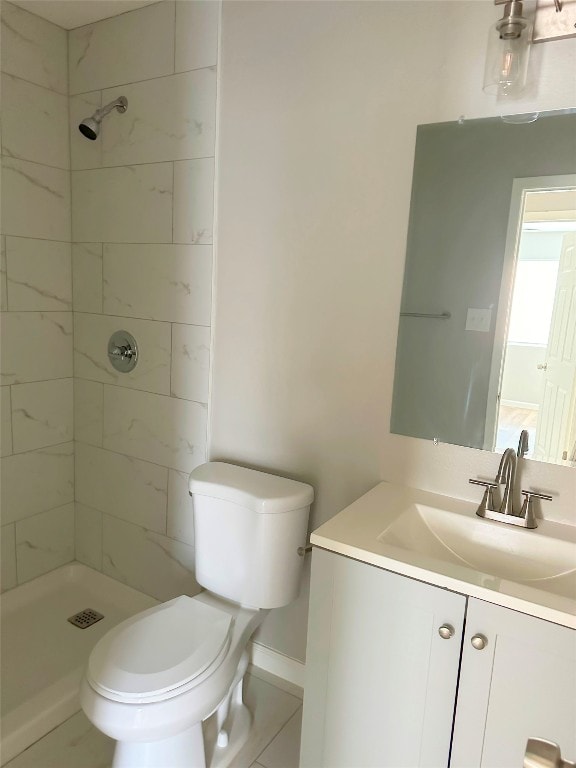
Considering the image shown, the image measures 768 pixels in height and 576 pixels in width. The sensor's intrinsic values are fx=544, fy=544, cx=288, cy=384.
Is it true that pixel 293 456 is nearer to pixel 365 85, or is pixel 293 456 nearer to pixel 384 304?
pixel 384 304

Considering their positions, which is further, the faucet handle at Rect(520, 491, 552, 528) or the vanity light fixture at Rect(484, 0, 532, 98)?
A: the faucet handle at Rect(520, 491, 552, 528)

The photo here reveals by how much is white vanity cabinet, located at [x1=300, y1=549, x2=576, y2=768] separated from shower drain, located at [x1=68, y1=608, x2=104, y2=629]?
118cm

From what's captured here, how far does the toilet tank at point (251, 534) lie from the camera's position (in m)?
1.64

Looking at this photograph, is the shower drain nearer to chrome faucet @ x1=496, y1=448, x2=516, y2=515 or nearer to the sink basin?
the sink basin

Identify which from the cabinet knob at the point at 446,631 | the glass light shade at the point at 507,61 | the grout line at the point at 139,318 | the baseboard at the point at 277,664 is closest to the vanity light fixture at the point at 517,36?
the glass light shade at the point at 507,61

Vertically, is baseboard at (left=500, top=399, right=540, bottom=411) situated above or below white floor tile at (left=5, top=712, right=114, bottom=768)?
above

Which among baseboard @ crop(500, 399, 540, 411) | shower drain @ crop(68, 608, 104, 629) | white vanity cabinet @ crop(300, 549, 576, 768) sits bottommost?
Answer: shower drain @ crop(68, 608, 104, 629)

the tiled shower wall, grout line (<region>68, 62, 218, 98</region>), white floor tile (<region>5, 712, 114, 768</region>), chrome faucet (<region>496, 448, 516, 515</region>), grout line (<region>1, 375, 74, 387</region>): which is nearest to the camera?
chrome faucet (<region>496, 448, 516, 515</region>)

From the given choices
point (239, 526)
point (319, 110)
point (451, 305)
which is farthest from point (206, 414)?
point (319, 110)

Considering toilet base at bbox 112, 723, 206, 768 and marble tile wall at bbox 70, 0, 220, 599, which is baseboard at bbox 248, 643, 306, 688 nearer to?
marble tile wall at bbox 70, 0, 220, 599

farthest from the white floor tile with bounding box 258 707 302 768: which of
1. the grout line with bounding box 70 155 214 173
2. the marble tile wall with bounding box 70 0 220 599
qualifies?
the grout line with bounding box 70 155 214 173

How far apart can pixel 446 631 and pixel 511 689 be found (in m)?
0.16

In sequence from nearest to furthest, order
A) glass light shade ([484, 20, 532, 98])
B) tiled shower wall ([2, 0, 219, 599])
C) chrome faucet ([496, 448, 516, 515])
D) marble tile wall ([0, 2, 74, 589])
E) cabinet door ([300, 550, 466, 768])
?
cabinet door ([300, 550, 466, 768]), glass light shade ([484, 20, 532, 98]), chrome faucet ([496, 448, 516, 515]), tiled shower wall ([2, 0, 219, 599]), marble tile wall ([0, 2, 74, 589])

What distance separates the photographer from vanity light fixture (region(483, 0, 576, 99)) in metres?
1.26
